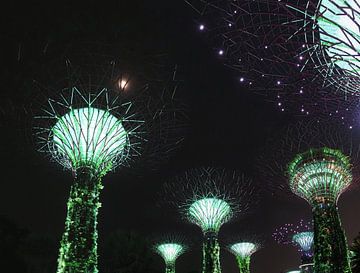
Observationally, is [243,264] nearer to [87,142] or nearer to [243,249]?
[243,249]

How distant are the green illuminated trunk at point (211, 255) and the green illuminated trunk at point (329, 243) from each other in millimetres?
9541

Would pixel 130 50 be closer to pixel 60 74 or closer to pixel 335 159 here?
pixel 60 74

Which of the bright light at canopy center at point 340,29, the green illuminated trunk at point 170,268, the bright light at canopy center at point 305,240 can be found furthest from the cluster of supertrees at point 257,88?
the bright light at canopy center at point 305,240

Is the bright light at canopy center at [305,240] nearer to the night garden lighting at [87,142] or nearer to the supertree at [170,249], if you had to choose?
the supertree at [170,249]

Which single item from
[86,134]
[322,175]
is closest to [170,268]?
[322,175]

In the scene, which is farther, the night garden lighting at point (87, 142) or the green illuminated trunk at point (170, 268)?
the green illuminated trunk at point (170, 268)

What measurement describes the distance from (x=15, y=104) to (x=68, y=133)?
9.92ft

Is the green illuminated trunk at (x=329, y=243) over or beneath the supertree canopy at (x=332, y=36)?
beneath

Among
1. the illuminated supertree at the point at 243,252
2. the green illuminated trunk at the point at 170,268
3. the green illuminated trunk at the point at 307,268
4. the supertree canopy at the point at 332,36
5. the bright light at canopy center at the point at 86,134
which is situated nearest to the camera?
the supertree canopy at the point at 332,36

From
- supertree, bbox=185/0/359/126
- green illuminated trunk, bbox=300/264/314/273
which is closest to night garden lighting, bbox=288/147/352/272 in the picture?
supertree, bbox=185/0/359/126

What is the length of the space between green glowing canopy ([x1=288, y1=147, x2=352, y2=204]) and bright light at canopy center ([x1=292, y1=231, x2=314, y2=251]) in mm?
27288

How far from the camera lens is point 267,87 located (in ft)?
56.1

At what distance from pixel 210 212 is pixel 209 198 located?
1.10m

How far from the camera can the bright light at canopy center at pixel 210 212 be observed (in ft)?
107
